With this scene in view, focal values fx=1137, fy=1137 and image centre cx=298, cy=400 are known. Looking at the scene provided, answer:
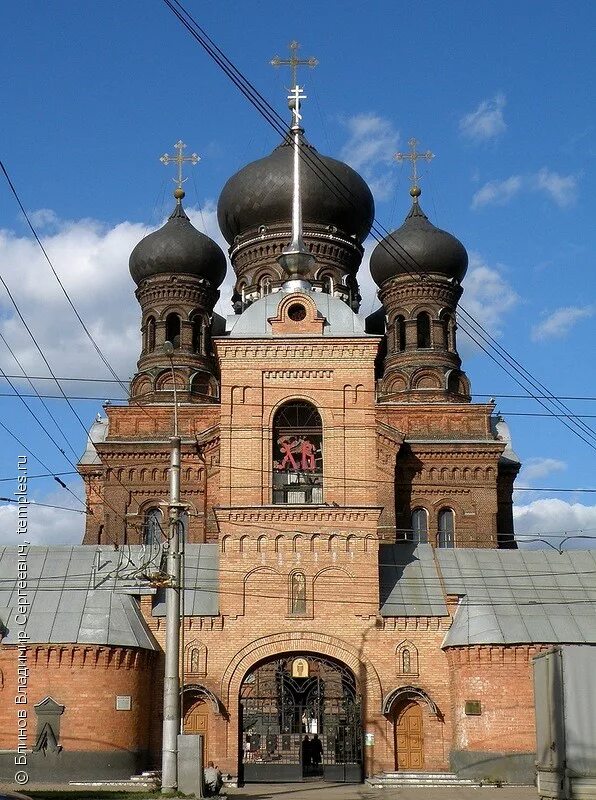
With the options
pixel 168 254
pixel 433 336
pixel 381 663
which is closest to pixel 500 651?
pixel 381 663

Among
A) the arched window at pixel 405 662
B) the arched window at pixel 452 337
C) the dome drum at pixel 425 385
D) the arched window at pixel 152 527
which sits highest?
the arched window at pixel 452 337

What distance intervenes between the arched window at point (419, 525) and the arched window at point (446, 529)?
0.44 m

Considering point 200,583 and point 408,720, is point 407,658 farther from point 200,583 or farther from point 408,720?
point 200,583

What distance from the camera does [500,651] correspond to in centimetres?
2439

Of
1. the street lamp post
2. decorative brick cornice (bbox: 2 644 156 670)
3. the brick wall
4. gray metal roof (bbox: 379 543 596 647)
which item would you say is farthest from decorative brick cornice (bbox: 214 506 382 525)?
the street lamp post

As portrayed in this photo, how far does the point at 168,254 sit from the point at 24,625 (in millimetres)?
16991

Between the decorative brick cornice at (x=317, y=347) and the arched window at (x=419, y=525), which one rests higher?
the decorative brick cornice at (x=317, y=347)

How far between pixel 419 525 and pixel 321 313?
9.21 metres

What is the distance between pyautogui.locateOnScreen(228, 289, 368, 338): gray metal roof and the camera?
2644 cm

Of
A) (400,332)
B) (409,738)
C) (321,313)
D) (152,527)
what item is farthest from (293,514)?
(400,332)

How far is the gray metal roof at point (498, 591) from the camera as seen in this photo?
25125 millimetres

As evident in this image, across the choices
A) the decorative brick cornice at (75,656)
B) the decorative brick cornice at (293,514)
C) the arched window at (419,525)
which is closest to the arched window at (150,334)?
the arched window at (419,525)

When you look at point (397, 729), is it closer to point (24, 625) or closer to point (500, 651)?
point (500, 651)

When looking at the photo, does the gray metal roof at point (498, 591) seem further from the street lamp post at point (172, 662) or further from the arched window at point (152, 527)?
the street lamp post at point (172, 662)
